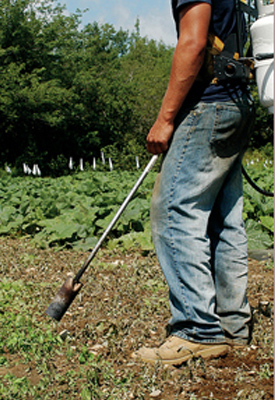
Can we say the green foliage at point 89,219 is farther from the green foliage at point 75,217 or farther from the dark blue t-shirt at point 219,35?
the dark blue t-shirt at point 219,35

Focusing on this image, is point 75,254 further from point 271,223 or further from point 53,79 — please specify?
point 53,79

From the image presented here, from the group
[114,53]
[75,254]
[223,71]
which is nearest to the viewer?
[223,71]

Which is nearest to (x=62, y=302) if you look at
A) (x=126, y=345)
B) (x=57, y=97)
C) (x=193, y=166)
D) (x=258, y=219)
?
(x=126, y=345)

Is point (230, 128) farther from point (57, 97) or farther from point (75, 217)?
point (57, 97)

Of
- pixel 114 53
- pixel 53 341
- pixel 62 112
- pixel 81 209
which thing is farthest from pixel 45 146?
pixel 53 341

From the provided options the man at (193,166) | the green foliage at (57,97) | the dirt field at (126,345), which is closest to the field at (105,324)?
the dirt field at (126,345)

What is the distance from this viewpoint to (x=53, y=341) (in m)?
2.78

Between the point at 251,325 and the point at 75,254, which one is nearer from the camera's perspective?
the point at 251,325

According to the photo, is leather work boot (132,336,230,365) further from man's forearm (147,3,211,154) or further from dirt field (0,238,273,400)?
man's forearm (147,3,211,154)

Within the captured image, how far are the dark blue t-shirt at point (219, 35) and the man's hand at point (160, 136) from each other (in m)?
0.16

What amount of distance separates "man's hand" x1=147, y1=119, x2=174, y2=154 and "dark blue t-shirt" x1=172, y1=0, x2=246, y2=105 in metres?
0.16

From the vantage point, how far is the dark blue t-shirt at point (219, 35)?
2312 millimetres

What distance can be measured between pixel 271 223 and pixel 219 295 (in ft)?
9.85

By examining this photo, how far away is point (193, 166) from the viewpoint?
2336 mm
